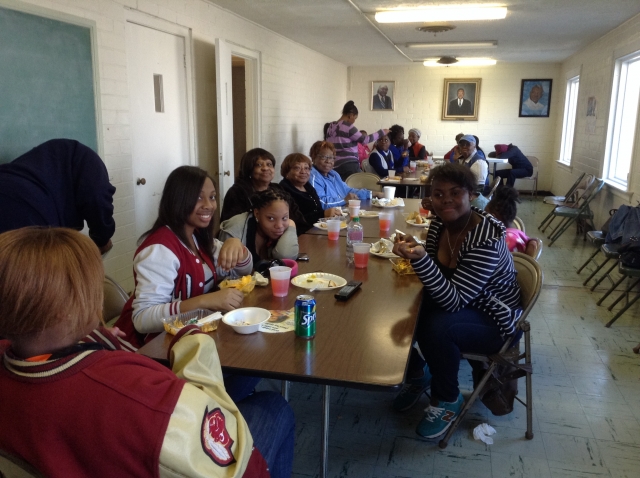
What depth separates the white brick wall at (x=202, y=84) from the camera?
11.8ft

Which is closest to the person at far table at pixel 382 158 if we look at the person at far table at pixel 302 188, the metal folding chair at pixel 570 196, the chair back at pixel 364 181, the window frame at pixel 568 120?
the chair back at pixel 364 181

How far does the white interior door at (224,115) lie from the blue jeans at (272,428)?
12.0ft

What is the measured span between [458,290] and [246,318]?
93cm

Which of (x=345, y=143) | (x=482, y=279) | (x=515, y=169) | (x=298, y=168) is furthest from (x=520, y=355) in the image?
(x=515, y=169)

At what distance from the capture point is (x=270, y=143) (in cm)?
660

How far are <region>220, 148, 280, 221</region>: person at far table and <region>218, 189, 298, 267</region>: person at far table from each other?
2.12ft

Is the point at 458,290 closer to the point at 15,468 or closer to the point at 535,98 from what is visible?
the point at 15,468

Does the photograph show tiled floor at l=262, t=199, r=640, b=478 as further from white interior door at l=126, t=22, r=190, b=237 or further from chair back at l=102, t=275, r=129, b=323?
white interior door at l=126, t=22, r=190, b=237

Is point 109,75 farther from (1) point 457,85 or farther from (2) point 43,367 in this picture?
(1) point 457,85

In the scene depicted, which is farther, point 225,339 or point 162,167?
Answer: point 162,167

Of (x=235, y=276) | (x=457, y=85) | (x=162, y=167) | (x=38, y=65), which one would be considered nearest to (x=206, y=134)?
(x=162, y=167)

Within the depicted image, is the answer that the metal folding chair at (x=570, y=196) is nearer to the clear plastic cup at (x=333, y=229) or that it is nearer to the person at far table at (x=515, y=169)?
the person at far table at (x=515, y=169)

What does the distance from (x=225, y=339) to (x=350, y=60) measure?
9.02 m

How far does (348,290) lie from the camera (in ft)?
6.77
